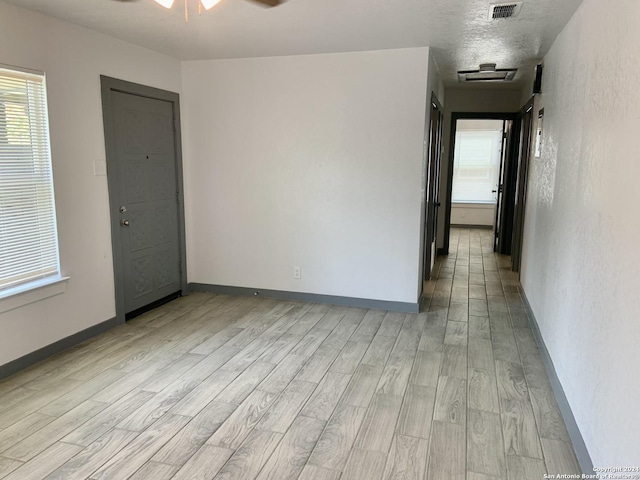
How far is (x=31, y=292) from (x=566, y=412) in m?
3.43

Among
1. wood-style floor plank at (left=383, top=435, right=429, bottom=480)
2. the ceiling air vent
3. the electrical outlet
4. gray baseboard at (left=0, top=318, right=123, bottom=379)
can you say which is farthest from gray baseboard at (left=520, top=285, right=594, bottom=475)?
the electrical outlet

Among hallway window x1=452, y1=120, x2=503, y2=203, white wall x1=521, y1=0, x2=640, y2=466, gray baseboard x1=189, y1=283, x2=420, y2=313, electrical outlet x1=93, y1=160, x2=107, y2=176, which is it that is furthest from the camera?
hallway window x1=452, y1=120, x2=503, y2=203

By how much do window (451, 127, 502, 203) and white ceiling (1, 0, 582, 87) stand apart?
17.6 ft

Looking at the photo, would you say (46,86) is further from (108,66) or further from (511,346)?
(511,346)

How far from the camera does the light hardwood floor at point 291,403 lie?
7.16 ft

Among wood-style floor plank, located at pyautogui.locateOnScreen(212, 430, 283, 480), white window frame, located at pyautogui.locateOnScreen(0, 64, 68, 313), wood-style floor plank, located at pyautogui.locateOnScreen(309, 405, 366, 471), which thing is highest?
white window frame, located at pyautogui.locateOnScreen(0, 64, 68, 313)

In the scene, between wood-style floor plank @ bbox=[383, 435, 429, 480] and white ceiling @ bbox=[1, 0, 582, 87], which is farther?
white ceiling @ bbox=[1, 0, 582, 87]

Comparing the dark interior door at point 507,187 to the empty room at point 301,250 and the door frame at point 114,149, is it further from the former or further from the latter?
the door frame at point 114,149

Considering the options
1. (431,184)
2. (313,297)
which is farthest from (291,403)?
(431,184)

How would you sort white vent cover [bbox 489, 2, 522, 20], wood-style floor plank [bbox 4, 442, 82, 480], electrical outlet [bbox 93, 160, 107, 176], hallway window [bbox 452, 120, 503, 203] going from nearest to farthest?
wood-style floor plank [bbox 4, 442, 82, 480] < white vent cover [bbox 489, 2, 522, 20] < electrical outlet [bbox 93, 160, 107, 176] < hallway window [bbox 452, 120, 503, 203]

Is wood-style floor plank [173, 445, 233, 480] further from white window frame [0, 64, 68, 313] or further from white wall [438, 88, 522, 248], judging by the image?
white wall [438, 88, 522, 248]

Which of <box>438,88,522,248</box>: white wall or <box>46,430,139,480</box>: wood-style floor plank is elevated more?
<box>438,88,522,248</box>: white wall

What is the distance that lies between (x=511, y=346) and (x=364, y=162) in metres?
2.03

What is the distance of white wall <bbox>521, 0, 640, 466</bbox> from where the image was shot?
175cm
